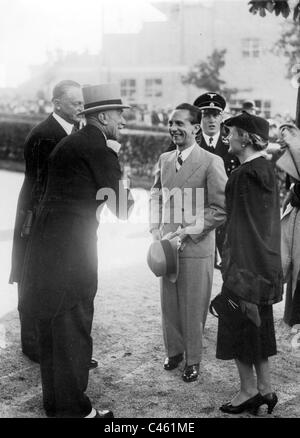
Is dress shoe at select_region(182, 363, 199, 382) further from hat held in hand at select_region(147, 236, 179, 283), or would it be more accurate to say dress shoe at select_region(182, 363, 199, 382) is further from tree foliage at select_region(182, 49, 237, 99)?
tree foliage at select_region(182, 49, 237, 99)

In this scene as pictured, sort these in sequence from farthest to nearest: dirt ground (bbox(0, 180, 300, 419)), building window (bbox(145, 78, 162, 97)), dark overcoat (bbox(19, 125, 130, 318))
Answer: building window (bbox(145, 78, 162, 97)), dirt ground (bbox(0, 180, 300, 419)), dark overcoat (bbox(19, 125, 130, 318))

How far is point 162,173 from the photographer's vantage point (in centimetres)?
481

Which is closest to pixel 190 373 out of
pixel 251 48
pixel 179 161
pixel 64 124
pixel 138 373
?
pixel 138 373

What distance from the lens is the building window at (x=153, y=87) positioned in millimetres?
37250

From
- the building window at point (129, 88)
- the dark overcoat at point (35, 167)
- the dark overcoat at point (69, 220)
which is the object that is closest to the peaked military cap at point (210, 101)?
the dark overcoat at point (35, 167)

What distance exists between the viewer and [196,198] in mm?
4609

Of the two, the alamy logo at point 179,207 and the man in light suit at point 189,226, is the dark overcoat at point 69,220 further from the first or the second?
the man in light suit at point 189,226

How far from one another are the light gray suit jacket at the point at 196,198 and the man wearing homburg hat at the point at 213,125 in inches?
49.9

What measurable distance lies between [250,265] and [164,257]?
32.4 inches

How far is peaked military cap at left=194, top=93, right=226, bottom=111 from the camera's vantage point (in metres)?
5.90

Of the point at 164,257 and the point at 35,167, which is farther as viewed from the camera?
the point at 35,167

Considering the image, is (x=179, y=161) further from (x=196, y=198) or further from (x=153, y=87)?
(x=153, y=87)

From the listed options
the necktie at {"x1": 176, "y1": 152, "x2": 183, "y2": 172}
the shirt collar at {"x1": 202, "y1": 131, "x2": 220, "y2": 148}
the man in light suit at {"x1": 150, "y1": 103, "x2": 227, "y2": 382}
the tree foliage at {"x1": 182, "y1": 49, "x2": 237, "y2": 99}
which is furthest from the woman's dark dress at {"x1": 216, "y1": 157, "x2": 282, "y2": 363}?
the tree foliage at {"x1": 182, "y1": 49, "x2": 237, "y2": 99}

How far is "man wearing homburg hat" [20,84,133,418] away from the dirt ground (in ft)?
1.18
